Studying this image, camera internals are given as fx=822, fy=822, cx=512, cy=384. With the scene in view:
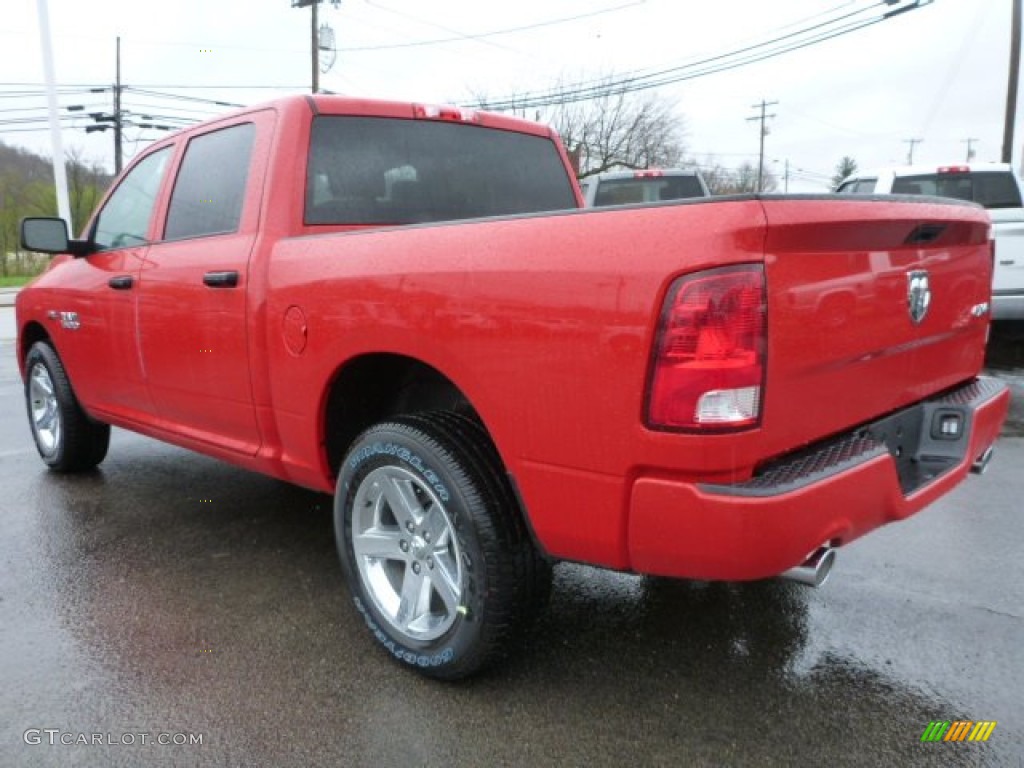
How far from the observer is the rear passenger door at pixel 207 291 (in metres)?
3.10

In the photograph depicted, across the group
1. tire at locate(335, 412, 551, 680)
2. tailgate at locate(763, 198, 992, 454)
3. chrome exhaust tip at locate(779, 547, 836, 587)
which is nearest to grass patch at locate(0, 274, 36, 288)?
tire at locate(335, 412, 551, 680)

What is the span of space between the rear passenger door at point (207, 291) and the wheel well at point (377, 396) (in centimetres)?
40

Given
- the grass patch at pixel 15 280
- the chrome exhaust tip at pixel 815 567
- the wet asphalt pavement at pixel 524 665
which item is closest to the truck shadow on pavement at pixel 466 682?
the wet asphalt pavement at pixel 524 665

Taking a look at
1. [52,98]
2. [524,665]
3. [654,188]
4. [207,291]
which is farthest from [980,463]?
[52,98]

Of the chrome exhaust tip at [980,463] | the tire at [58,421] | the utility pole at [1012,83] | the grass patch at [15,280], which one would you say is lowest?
the grass patch at [15,280]

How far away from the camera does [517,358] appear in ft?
6.96

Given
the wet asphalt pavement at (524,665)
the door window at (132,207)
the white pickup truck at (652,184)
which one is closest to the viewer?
the wet asphalt pavement at (524,665)

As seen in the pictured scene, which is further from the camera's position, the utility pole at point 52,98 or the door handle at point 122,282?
the utility pole at point 52,98

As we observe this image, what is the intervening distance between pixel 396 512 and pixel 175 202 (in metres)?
2.01

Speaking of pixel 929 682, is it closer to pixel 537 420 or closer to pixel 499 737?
pixel 499 737

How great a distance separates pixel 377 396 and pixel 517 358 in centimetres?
100

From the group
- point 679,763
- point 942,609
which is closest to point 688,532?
point 679,763

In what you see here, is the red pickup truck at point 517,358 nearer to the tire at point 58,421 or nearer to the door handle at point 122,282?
the door handle at point 122,282

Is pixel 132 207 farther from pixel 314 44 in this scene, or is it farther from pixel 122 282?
pixel 314 44
